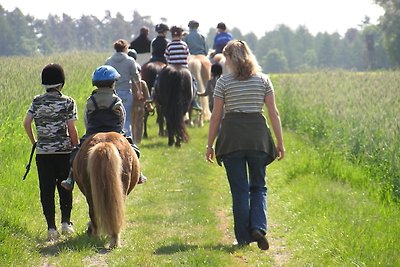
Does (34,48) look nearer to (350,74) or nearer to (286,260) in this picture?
(350,74)

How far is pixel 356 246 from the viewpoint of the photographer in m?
8.02

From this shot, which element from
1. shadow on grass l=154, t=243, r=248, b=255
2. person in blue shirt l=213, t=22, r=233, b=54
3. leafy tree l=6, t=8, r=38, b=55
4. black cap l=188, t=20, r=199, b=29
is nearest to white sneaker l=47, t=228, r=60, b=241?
shadow on grass l=154, t=243, r=248, b=255

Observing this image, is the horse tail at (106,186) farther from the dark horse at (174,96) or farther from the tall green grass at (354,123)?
the dark horse at (174,96)

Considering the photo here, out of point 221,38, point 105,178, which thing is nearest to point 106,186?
point 105,178

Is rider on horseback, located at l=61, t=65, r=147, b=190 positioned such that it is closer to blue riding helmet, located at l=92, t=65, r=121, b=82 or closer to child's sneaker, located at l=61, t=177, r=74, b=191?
blue riding helmet, located at l=92, t=65, r=121, b=82

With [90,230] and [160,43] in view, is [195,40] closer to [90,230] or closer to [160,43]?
[160,43]

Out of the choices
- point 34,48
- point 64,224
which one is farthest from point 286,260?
point 34,48


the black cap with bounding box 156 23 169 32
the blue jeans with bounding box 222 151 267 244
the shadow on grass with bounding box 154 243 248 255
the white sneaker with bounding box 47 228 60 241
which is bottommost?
the shadow on grass with bounding box 154 243 248 255

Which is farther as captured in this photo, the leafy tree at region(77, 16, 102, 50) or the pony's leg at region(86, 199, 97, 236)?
the leafy tree at region(77, 16, 102, 50)

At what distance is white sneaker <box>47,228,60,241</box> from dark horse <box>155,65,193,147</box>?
7.42 m

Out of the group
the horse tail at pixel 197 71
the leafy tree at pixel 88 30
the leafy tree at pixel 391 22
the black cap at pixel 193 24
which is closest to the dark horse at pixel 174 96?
the horse tail at pixel 197 71

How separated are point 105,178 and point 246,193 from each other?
1508 millimetres

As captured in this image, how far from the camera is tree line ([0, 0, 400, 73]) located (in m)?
79.4

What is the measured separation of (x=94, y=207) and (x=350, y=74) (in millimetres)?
19948
